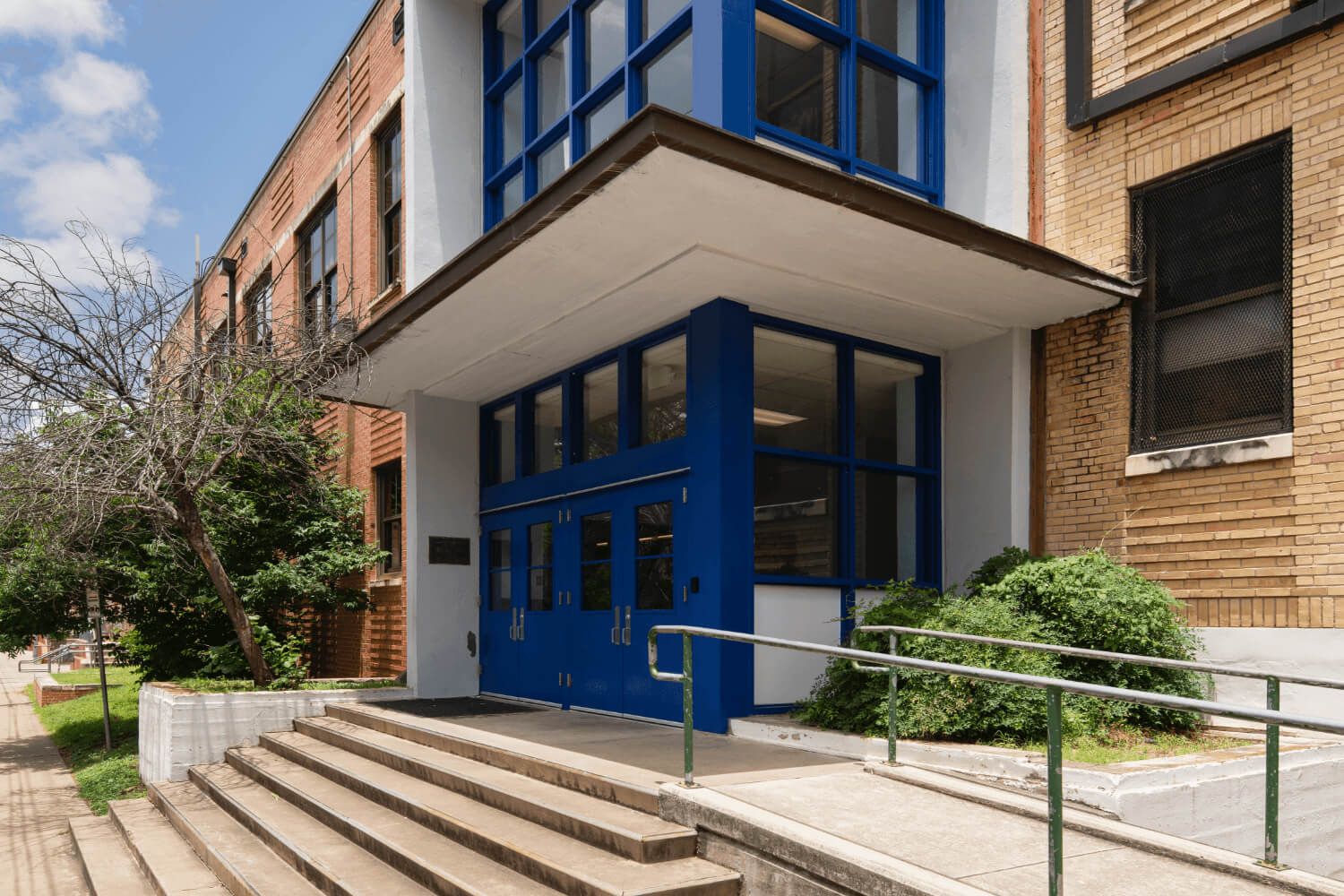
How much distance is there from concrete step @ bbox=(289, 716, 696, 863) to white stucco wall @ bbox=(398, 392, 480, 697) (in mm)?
1876

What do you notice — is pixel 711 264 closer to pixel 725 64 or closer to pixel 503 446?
pixel 725 64

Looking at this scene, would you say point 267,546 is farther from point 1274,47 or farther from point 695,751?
point 1274,47

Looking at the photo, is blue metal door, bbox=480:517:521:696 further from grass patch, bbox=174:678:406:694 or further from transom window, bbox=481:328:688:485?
grass patch, bbox=174:678:406:694

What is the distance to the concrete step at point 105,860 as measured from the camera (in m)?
7.07

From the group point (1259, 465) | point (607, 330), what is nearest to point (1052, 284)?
point (1259, 465)

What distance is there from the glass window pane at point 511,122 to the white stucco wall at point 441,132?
0.34 metres

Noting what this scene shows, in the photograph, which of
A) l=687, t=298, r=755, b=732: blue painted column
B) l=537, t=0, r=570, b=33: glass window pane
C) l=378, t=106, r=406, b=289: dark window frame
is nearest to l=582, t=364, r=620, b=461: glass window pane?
l=687, t=298, r=755, b=732: blue painted column

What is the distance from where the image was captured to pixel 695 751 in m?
6.77

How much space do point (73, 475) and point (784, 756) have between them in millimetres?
6445

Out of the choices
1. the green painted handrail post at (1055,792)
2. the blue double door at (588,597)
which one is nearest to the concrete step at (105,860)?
the blue double door at (588,597)

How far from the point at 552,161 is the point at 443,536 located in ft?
13.7

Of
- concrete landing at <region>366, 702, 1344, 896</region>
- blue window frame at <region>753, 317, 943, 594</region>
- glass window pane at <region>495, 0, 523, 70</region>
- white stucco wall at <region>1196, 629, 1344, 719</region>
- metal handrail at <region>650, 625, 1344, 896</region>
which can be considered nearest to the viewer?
metal handrail at <region>650, 625, 1344, 896</region>

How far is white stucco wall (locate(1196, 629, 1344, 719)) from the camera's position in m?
6.68

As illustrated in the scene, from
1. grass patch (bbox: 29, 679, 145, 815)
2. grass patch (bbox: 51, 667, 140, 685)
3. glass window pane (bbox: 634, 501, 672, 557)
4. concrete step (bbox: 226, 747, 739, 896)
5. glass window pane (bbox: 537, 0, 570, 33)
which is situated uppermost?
glass window pane (bbox: 537, 0, 570, 33)
